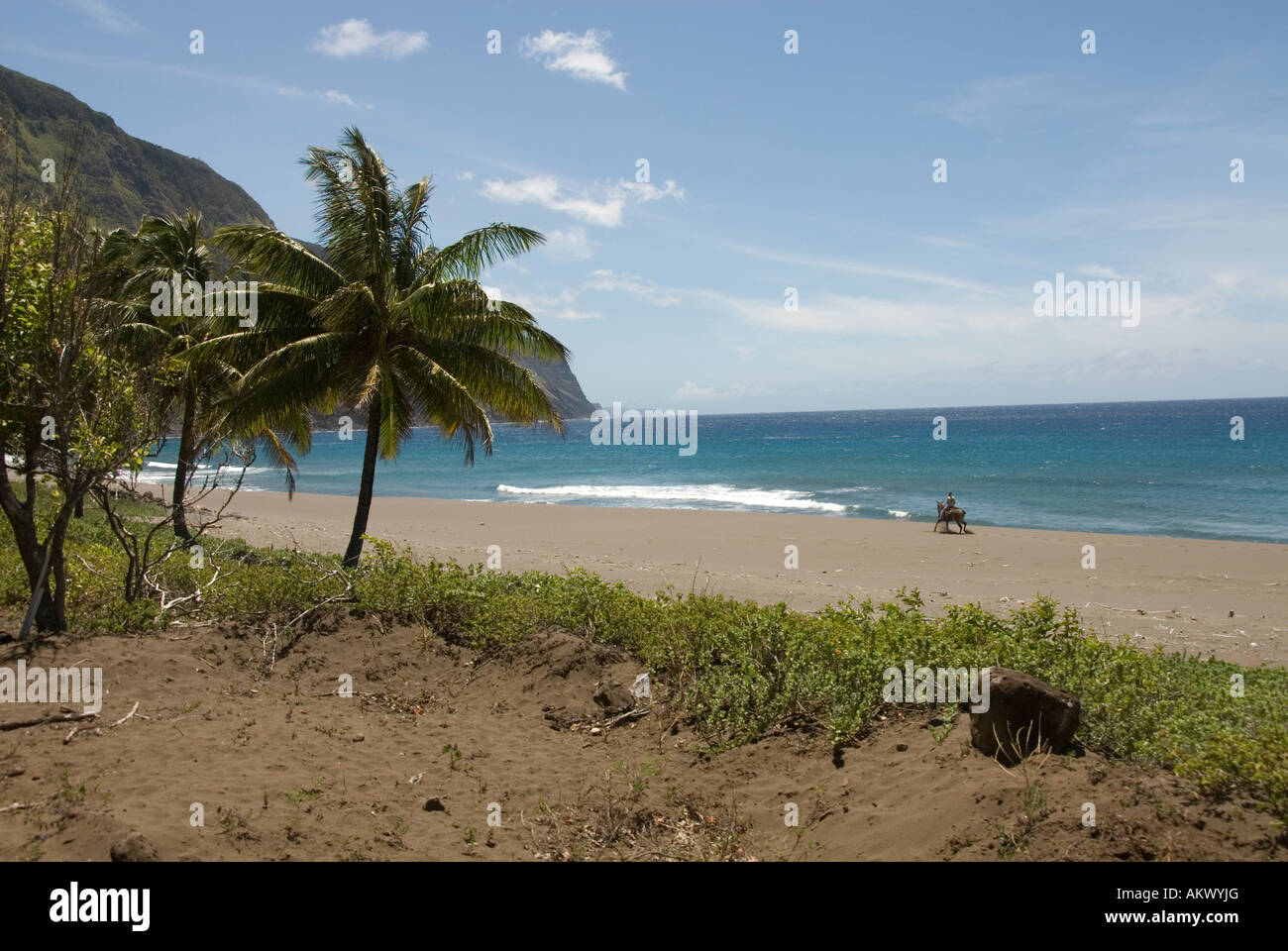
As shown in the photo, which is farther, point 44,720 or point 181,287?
point 181,287

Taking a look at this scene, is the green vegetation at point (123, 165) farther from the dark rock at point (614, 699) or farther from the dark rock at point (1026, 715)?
the dark rock at point (1026, 715)

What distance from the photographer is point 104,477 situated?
28.6 feet

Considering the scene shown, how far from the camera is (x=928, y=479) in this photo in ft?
147

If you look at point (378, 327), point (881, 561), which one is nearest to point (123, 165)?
point (378, 327)

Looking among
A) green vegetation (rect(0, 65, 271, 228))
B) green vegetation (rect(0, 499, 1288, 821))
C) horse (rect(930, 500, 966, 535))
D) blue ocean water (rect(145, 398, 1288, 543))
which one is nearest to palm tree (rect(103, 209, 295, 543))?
green vegetation (rect(0, 499, 1288, 821))

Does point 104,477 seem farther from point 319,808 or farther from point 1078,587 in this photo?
point 1078,587

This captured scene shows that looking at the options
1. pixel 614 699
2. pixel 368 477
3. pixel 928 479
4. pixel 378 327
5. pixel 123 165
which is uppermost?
pixel 123 165

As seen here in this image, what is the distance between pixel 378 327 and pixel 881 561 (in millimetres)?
13052

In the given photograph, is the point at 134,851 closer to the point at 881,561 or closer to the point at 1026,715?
the point at 1026,715

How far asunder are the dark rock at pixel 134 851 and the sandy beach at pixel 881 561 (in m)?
7.72

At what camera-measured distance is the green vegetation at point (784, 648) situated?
16.3 ft

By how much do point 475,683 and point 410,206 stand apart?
8.73 m

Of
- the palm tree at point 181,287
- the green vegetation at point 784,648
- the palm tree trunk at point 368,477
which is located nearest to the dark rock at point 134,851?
the green vegetation at point 784,648

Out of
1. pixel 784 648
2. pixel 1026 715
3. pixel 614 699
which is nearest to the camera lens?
pixel 1026 715
